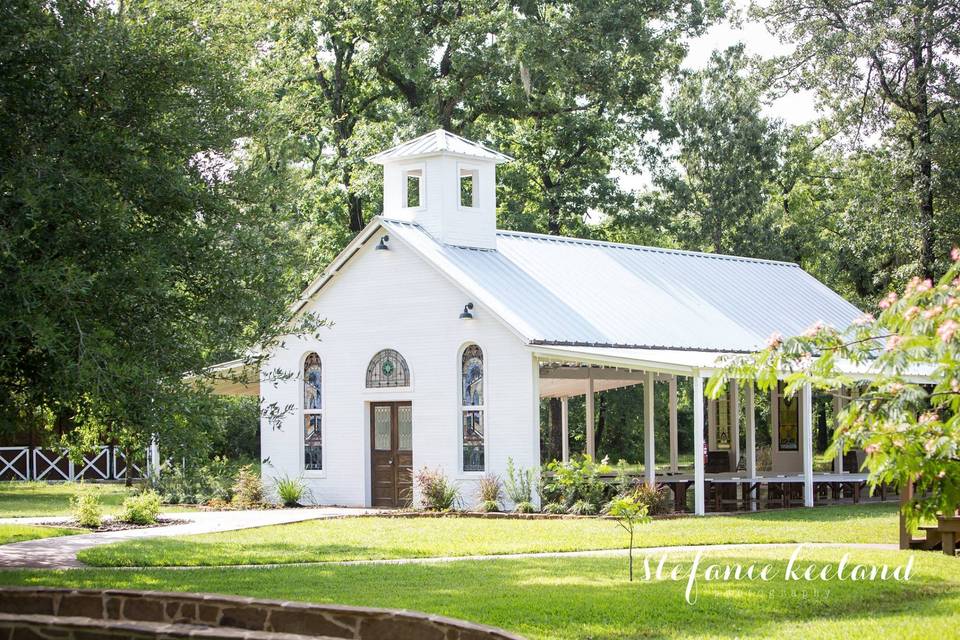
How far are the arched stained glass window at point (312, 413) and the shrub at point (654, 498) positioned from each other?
24.1 feet

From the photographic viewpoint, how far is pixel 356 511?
24422 mm

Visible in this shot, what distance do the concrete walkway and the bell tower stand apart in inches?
242

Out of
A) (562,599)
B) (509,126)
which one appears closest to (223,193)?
(562,599)

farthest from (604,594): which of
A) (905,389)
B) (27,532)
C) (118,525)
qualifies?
(118,525)

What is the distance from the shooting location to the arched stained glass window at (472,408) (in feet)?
80.2

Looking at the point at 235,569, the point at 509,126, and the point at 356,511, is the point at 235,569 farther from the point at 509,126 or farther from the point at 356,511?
the point at 509,126

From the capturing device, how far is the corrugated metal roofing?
976 inches

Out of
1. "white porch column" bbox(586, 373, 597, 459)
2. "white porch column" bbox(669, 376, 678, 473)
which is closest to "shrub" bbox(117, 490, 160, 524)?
"white porch column" bbox(586, 373, 597, 459)

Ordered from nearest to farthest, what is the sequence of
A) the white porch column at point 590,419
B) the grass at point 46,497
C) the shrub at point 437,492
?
the shrub at point 437,492
the grass at point 46,497
the white porch column at point 590,419

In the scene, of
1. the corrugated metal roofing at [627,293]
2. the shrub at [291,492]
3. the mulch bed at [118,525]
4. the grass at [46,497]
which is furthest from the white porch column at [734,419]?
the mulch bed at [118,525]

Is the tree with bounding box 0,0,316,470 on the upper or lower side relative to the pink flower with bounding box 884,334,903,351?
upper

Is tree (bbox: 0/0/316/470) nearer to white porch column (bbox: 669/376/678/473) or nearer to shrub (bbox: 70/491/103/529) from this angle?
shrub (bbox: 70/491/103/529)

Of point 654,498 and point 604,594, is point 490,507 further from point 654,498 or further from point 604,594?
point 604,594

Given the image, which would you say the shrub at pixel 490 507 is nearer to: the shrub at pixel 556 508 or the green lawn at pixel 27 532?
the shrub at pixel 556 508
